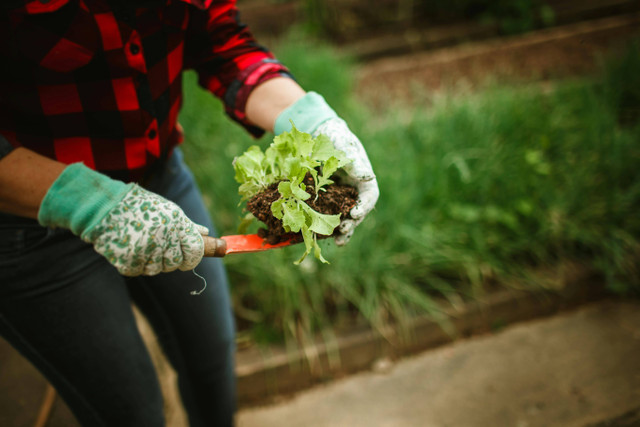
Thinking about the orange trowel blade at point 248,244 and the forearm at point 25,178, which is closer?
the forearm at point 25,178

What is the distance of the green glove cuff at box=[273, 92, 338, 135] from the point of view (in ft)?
3.54

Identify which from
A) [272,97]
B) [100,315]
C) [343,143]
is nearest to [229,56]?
[272,97]

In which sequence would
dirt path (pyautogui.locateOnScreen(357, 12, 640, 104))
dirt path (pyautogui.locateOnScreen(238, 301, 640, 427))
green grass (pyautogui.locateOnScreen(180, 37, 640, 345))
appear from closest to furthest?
dirt path (pyautogui.locateOnScreen(238, 301, 640, 427)), green grass (pyautogui.locateOnScreen(180, 37, 640, 345)), dirt path (pyautogui.locateOnScreen(357, 12, 640, 104))

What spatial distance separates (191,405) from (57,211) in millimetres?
926

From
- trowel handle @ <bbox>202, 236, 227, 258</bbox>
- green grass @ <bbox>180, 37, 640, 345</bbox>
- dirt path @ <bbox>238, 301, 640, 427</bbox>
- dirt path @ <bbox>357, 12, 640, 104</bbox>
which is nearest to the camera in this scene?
trowel handle @ <bbox>202, 236, 227, 258</bbox>

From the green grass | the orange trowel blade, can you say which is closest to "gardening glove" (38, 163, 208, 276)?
the orange trowel blade

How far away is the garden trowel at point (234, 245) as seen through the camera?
2.98 feet

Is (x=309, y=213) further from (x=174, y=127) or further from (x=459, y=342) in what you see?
(x=459, y=342)

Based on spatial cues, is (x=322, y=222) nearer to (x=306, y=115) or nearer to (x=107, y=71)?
(x=306, y=115)

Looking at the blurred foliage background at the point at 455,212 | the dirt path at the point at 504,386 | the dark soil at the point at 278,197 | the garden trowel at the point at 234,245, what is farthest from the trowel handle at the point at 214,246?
the dirt path at the point at 504,386

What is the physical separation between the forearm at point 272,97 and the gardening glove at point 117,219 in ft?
1.31

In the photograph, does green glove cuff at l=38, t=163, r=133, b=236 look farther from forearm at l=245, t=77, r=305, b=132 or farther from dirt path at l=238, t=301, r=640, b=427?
dirt path at l=238, t=301, r=640, b=427

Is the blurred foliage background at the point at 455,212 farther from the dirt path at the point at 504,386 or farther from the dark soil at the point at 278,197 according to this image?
the dark soil at the point at 278,197

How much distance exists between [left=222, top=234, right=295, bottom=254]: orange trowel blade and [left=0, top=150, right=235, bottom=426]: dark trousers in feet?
0.81
